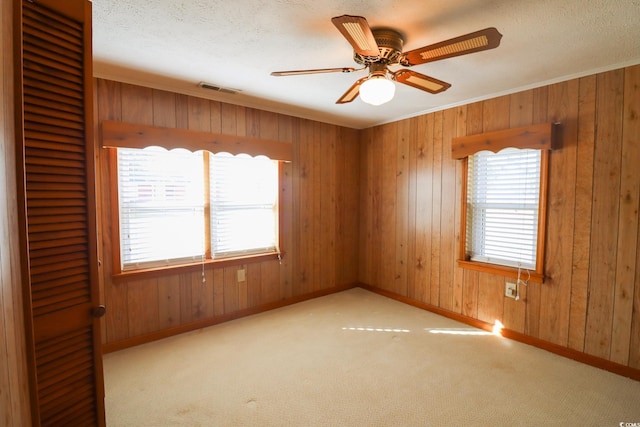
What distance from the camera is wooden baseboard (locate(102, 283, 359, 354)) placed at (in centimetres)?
254

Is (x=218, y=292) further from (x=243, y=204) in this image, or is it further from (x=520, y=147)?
(x=520, y=147)

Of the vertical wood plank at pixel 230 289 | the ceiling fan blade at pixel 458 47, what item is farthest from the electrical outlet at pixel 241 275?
the ceiling fan blade at pixel 458 47

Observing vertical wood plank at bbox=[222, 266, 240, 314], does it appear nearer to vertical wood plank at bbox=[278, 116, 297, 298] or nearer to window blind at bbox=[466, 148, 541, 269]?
vertical wood plank at bbox=[278, 116, 297, 298]

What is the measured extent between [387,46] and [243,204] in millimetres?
2109

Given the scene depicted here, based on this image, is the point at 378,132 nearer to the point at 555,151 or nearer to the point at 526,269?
the point at 555,151

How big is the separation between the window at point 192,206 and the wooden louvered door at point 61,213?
154cm

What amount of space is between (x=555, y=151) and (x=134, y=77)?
11.6 feet

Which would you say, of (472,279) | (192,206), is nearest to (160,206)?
(192,206)

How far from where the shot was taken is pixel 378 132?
3971 mm

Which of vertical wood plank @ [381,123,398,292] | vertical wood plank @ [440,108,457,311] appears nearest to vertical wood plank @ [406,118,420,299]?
vertical wood plank @ [381,123,398,292]

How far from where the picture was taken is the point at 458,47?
143 centimetres

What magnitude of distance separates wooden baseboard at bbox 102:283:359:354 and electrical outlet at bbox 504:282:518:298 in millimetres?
2014

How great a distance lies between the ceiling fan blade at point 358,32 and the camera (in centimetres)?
121

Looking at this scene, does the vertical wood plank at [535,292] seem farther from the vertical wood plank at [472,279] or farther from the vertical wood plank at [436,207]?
the vertical wood plank at [436,207]
